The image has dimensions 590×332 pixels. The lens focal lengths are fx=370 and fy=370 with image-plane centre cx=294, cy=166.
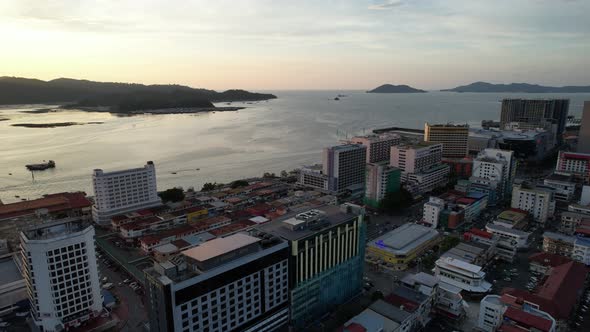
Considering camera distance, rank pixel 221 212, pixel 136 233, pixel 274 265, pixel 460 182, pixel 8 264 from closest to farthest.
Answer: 1. pixel 274 265
2. pixel 8 264
3. pixel 136 233
4. pixel 221 212
5. pixel 460 182

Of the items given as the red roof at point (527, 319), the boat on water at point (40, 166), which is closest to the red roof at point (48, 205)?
the boat on water at point (40, 166)

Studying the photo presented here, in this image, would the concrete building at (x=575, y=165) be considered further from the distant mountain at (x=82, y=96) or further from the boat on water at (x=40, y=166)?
the distant mountain at (x=82, y=96)

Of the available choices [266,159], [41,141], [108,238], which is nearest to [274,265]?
[108,238]

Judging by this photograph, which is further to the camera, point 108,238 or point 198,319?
point 108,238

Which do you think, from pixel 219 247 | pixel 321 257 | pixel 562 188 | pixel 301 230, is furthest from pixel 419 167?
pixel 219 247

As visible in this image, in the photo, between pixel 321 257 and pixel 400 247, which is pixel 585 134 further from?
pixel 321 257

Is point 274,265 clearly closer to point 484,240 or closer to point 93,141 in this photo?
point 484,240
